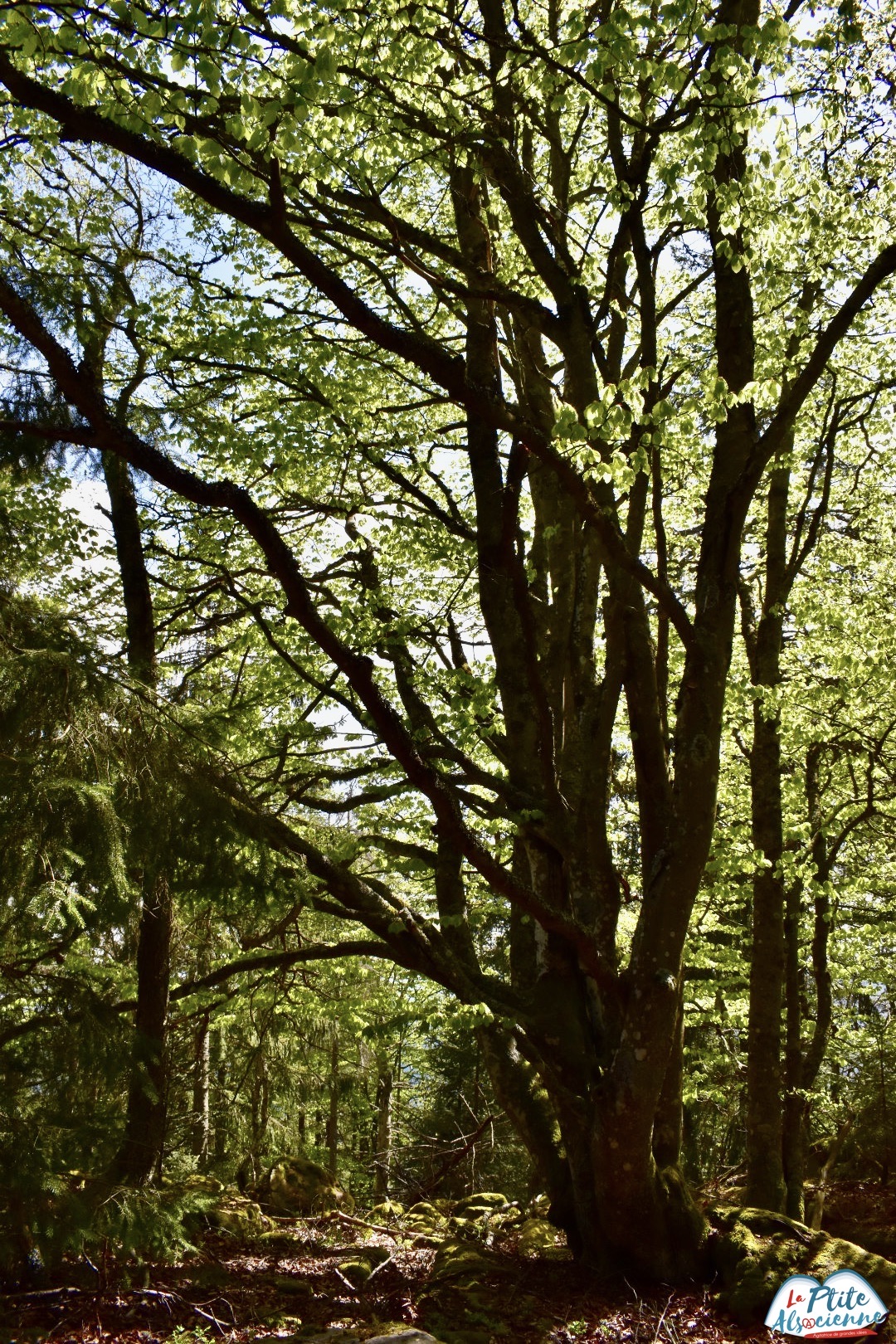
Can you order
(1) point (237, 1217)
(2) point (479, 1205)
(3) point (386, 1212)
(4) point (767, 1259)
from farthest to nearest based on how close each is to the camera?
(2) point (479, 1205)
(3) point (386, 1212)
(1) point (237, 1217)
(4) point (767, 1259)

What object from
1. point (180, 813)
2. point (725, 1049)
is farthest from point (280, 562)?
point (725, 1049)

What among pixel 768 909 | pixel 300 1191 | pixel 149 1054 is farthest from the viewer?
pixel 300 1191

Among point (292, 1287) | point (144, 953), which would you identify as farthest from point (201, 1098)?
point (292, 1287)

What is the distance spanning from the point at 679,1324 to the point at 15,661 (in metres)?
Result: 5.23

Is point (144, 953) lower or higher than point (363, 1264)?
higher

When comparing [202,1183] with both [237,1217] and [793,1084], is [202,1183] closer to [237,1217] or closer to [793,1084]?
[237,1217]

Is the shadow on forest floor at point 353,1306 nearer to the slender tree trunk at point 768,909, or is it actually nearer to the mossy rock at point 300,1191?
the slender tree trunk at point 768,909

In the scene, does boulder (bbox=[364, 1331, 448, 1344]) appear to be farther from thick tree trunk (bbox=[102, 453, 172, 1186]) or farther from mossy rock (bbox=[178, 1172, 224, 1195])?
mossy rock (bbox=[178, 1172, 224, 1195])

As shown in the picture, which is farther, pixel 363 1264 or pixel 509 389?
pixel 509 389

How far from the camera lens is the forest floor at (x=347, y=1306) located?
4.87m

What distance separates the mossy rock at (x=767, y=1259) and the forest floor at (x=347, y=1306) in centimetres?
17

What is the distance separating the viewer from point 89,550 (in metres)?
10.1

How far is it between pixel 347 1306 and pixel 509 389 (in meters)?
8.38

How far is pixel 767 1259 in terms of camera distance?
6176mm
